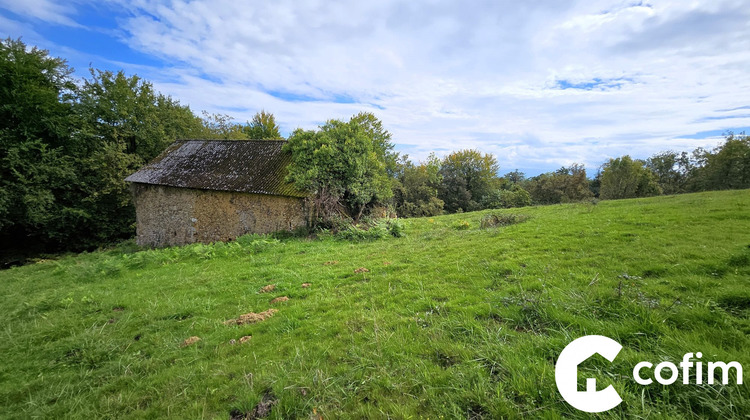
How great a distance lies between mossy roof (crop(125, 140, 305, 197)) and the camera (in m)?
16.9

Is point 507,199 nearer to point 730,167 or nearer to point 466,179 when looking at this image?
point 466,179

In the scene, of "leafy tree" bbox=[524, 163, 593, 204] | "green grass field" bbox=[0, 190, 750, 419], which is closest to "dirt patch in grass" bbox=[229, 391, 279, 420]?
"green grass field" bbox=[0, 190, 750, 419]

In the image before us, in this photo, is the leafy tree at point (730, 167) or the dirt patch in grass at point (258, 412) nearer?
the dirt patch in grass at point (258, 412)

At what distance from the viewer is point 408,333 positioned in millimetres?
3873

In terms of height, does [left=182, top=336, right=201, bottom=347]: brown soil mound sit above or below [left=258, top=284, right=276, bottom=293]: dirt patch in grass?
below

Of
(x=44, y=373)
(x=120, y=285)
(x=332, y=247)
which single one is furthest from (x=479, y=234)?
(x=120, y=285)

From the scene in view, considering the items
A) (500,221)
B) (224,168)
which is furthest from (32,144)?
(500,221)

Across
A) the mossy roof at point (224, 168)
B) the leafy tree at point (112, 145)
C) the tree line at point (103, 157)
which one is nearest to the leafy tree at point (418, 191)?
the tree line at point (103, 157)

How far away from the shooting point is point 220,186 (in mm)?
17125

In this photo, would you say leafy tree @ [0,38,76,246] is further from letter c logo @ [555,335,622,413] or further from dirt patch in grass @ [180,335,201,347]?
letter c logo @ [555,335,622,413]

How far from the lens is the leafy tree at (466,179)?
40.8 metres

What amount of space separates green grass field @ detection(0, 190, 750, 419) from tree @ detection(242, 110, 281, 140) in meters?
30.0

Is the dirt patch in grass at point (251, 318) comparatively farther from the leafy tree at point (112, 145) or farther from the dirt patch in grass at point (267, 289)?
the leafy tree at point (112, 145)

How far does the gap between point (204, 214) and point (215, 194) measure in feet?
5.09
